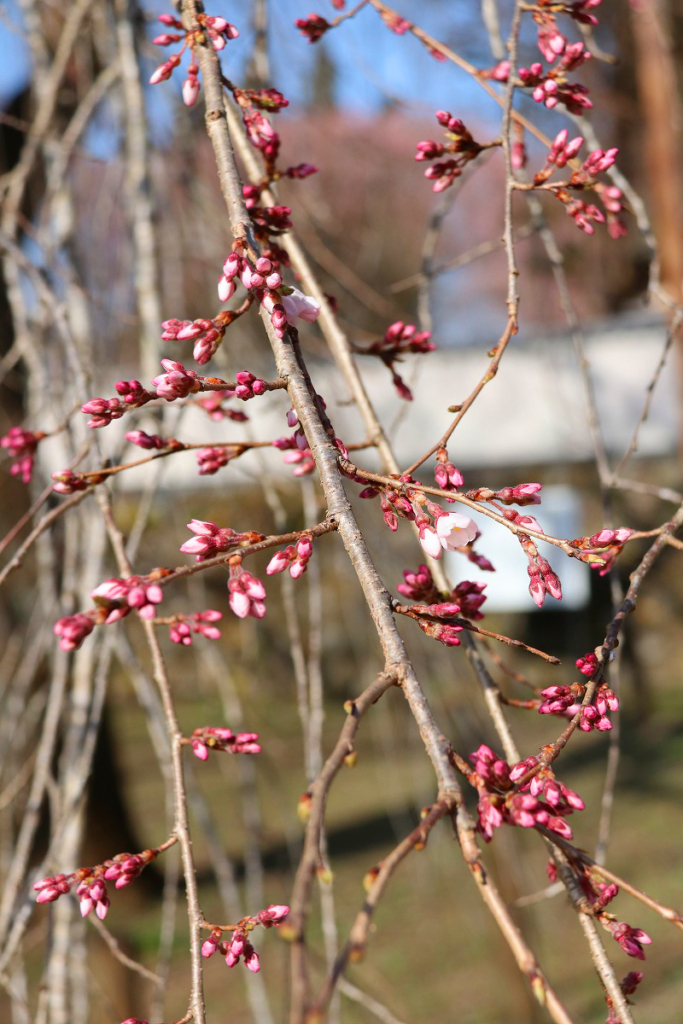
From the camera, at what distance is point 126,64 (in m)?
1.55

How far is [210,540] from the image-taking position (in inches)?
→ 25.6

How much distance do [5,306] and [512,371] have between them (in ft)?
11.1

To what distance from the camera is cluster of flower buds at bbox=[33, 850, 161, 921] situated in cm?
71

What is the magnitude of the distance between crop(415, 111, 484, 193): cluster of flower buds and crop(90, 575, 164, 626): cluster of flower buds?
522 millimetres

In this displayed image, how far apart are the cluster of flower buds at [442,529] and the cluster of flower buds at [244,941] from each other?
271mm

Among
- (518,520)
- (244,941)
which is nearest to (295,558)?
(518,520)

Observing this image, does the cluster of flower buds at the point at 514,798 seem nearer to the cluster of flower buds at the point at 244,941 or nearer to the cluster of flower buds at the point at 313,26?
the cluster of flower buds at the point at 244,941

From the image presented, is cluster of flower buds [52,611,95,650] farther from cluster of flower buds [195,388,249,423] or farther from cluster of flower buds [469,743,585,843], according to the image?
cluster of flower buds [195,388,249,423]

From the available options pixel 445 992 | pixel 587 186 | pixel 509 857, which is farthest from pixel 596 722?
pixel 445 992

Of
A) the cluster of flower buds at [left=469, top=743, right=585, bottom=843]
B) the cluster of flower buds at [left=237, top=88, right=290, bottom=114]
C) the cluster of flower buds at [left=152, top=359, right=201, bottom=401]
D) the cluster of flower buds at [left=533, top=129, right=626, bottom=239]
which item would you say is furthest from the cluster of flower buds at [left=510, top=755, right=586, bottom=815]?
the cluster of flower buds at [left=237, top=88, right=290, bottom=114]

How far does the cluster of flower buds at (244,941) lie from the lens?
2.21ft

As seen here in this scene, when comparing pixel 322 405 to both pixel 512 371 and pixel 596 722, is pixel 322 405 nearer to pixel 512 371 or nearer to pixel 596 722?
pixel 596 722

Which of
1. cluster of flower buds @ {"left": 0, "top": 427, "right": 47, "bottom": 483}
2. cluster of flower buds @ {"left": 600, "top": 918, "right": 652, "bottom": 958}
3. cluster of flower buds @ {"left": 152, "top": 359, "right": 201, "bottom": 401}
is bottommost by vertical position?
cluster of flower buds @ {"left": 600, "top": 918, "right": 652, "bottom": 958}

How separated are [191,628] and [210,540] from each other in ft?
0.44
